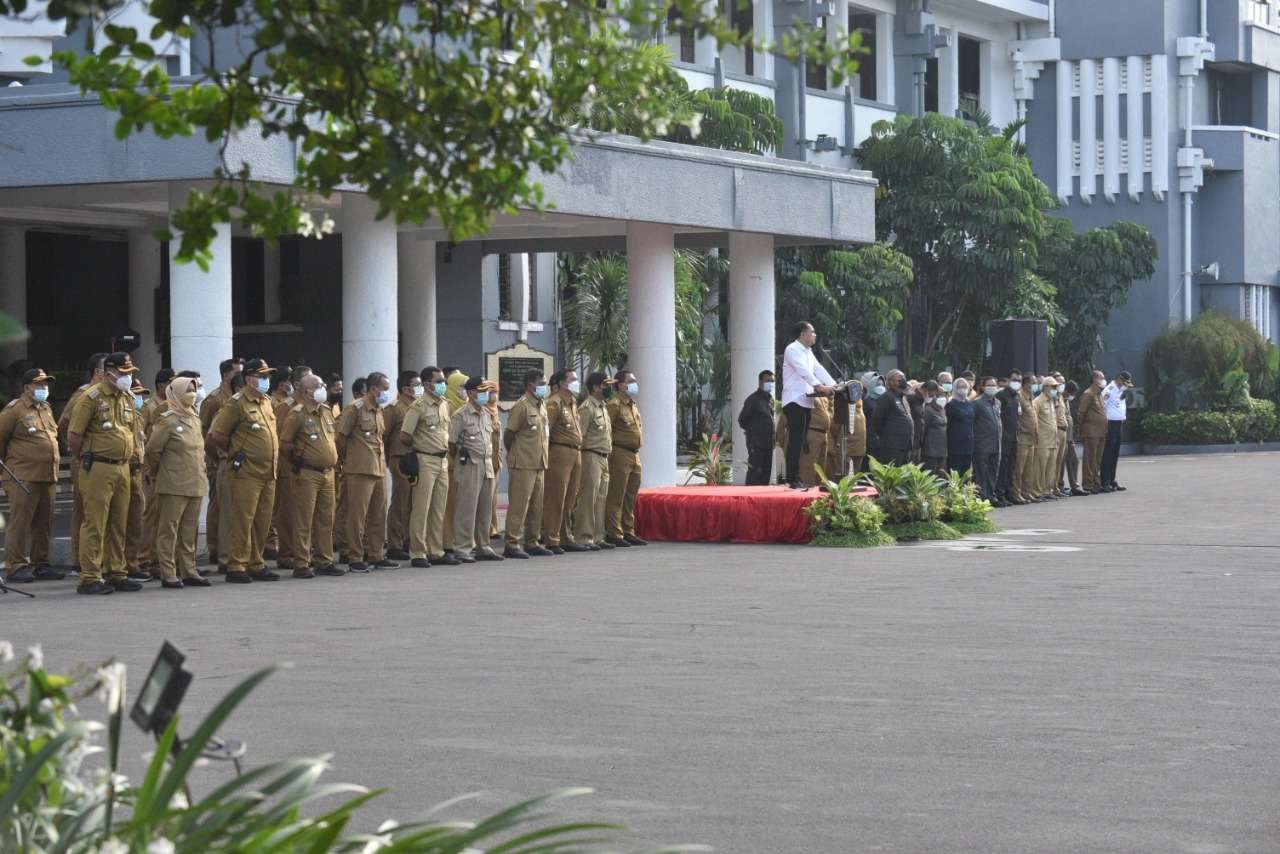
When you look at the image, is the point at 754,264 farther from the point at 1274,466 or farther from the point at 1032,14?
the point at 1032,14

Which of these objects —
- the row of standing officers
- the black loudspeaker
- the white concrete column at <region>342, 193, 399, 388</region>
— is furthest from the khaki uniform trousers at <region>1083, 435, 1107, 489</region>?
the white concrete column at <region>342, 193, 399, 388</region>

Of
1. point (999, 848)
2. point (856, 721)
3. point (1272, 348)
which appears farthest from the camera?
point (1272, 348)

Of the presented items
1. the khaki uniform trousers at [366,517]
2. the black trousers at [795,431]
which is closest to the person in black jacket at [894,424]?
the black trousers at [795,431]

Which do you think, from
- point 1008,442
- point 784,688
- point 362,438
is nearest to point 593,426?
point 362,438

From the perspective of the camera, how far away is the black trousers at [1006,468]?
28.7 meters

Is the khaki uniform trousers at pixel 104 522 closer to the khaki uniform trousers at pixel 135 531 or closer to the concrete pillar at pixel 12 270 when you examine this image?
the khaki uniform trousers at pixel 135 531

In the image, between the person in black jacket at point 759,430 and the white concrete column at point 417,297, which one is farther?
the white concrete column at point 417,297

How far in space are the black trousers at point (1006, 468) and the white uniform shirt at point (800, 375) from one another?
7.08m

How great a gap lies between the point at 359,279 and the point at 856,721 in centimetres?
1310

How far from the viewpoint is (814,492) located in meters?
21.9

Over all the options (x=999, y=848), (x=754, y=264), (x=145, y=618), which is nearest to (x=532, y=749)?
(x=999, y=848)

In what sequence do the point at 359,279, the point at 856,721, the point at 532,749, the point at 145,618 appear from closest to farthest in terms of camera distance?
1. the point at 532,749
2. the point at 856,721
3. the point at 145,618
4. the point at 359,279

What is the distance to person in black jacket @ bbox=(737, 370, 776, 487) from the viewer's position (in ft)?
84.0

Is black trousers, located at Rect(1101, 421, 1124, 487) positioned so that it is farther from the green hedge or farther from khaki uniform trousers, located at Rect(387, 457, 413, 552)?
the green hedge
